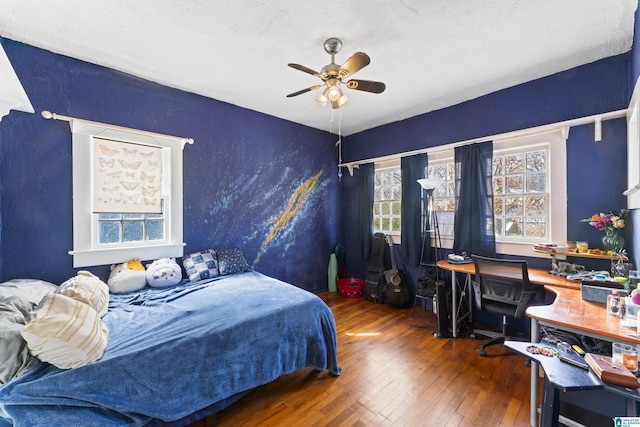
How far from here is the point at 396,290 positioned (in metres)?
3.55

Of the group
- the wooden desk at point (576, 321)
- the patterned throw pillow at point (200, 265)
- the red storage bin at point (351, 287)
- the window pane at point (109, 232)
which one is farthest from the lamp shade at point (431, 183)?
the window pane at point (109, 232)

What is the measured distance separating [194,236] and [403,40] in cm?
286

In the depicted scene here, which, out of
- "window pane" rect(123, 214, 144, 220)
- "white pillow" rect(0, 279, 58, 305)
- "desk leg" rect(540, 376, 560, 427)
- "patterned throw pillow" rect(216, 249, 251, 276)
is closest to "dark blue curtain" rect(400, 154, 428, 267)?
"patterned throw pillow" rect(216, 249, 251, 276)

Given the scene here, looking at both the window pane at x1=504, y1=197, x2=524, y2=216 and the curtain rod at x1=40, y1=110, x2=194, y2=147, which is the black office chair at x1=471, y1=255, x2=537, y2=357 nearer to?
the window pane at x1=504, y1=197, x2=524, y2=216

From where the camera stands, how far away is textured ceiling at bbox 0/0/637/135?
1.75m

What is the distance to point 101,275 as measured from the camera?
2.50 metres

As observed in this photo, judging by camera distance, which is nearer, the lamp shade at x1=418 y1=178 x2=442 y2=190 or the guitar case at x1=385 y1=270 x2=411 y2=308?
the lamp shade at x1=418 y1=178 x2=442 y2=190

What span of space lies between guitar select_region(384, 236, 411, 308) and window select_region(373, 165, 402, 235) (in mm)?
643

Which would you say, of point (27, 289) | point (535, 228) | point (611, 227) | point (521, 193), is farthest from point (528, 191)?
point (27, 289)

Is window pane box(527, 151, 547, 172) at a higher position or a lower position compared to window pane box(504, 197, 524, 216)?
higher

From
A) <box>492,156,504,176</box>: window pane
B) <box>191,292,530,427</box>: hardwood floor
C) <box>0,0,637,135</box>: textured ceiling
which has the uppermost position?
<box>0,0,637,135</box>: textured ceiling

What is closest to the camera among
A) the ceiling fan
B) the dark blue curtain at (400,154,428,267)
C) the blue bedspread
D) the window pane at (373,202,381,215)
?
the blue bedspread

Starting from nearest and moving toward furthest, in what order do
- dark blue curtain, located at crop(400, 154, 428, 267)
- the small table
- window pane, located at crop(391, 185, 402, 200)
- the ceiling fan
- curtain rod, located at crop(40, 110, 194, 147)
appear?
1. the small table
2. the ceiling fan
3. curtain rod, located at crop(40, 110, 194, 147)
4. dark blue curtain, located at crop(400, 154, 428, 267)
5. window pane, located at crop(391, 185, 402, 200)

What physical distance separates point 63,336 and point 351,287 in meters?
3.33
